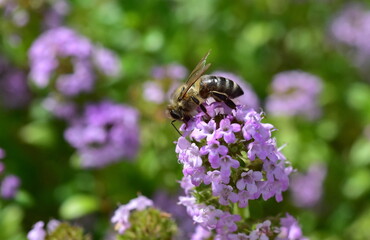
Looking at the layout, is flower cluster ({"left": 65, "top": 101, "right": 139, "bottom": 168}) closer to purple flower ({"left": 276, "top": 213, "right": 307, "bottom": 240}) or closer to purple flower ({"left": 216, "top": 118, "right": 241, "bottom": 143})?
→ purple flower ({"left": 276, "top": 213, "right": 307, "bottom": 240})

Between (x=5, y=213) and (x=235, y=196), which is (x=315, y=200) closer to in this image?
(x=5, y=213)

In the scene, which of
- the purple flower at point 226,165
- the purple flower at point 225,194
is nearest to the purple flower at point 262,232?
the purple flower at point 225,194

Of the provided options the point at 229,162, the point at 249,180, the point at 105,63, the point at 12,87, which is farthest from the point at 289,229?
the point at 12,87

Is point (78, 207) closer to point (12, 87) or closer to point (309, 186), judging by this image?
point (12, 87)

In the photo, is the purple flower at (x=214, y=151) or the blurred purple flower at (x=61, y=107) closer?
the purple flower at (x=214, y=151)

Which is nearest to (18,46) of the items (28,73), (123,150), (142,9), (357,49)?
(28,73)

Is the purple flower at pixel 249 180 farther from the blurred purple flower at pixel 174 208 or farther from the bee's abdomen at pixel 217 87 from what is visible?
the blurred purple flower at pixel 174 208

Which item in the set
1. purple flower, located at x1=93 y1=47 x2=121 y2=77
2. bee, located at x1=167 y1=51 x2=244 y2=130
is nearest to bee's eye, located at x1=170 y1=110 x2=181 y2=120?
bee, located at x1=167 y1=51 x2=244 y2=130
